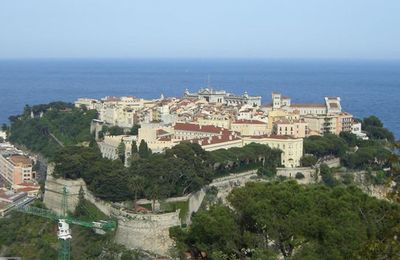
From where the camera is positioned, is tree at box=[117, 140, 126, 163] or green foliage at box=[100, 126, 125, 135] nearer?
tree at box=[117, 140, 126, 163]

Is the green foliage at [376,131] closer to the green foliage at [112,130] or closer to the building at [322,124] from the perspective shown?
the building at [322,124]

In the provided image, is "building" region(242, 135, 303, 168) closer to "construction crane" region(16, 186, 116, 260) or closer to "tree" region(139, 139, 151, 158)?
"tree" region(139, 139, 151, 158)

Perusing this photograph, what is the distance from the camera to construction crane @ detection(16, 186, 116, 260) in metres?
20.3

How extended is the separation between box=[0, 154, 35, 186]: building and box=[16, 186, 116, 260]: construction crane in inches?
288

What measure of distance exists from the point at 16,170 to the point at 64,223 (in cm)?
1105

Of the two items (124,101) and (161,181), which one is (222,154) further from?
(124,101)

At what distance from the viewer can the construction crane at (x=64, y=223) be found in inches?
801

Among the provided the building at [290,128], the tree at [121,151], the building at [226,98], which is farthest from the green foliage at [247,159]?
the building at [226,98]

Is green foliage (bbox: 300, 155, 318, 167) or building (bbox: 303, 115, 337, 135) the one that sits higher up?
building (bbox: 303, 115, 337, 135)

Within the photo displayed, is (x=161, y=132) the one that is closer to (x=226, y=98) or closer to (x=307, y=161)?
(x=307, y=161)

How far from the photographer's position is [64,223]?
→ 70.0ft

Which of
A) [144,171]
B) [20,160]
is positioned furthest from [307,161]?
[20,160]

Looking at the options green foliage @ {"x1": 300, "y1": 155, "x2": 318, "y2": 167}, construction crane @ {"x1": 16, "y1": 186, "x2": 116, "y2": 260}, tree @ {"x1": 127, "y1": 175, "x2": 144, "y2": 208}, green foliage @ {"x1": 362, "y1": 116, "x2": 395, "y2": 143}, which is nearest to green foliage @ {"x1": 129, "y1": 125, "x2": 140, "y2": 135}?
green foliage @ {"x1": 300, "y1": 155, "x2": 318, "y2": 167}

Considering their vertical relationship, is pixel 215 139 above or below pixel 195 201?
above
